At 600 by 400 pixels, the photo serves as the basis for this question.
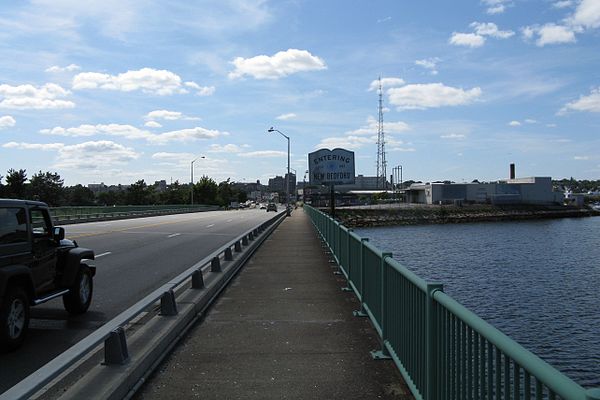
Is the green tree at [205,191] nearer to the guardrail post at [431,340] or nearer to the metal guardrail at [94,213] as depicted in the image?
the metal guardrail at [94,213]

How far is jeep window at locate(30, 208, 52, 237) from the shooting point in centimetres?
801

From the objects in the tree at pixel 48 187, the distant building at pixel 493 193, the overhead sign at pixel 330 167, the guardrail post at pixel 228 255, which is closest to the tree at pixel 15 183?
the tree at pixel 48 187

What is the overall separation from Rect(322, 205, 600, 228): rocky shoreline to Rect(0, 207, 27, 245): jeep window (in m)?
86.1

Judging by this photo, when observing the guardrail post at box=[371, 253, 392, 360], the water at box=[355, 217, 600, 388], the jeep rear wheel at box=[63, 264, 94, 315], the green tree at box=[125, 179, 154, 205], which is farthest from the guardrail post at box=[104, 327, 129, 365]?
the green tree at box=[125, 179, 154, 205]

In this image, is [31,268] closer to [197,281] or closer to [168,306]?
[168,306]

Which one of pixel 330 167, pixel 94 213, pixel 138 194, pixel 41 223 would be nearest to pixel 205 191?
pixel 138 194

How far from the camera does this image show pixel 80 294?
880cm

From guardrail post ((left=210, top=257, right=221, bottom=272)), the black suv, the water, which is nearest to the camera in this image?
the black suv

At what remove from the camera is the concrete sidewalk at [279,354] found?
5426mm

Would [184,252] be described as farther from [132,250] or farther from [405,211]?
[405,211]

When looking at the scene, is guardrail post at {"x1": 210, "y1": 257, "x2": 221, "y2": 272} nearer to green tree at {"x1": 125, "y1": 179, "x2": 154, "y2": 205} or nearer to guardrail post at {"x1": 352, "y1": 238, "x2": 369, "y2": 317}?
guardrail post at {"x1": 352, "y1": 238, "x2": 369, "y2": 317}

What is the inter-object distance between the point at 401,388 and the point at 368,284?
2.95 metres

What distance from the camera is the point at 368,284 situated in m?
8.29

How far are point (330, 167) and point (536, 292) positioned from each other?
17169 millimetres
